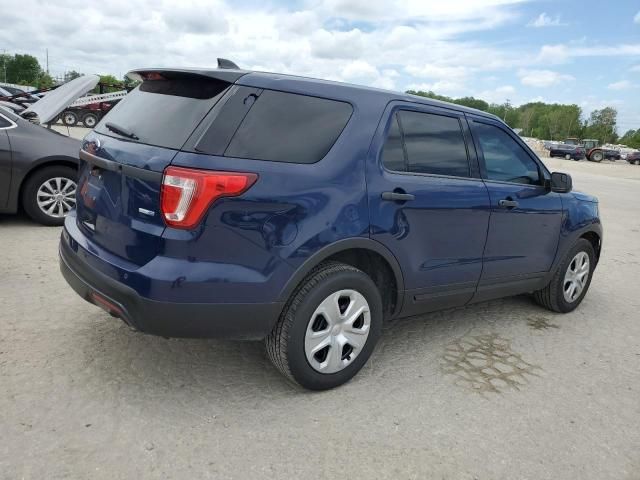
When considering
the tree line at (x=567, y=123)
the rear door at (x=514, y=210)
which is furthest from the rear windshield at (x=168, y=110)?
the tree line at (x=567, y=123)

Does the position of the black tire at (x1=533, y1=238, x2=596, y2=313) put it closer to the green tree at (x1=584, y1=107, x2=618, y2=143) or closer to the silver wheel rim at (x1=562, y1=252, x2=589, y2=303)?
the silver wheel rim at (x1=562, y1=252, x2=589, y2=303)

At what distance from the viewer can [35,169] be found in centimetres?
624

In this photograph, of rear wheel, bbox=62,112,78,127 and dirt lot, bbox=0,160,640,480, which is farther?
rear wheel, bbox=62,112,78,127

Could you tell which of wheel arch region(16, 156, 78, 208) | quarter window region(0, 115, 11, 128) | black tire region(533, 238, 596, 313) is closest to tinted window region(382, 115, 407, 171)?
black tire region(533, 238, 596, 313)

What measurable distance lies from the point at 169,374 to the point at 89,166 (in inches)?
50.6

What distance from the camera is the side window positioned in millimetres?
3988

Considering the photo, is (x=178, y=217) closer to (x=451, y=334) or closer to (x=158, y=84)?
(x=158, y=84)

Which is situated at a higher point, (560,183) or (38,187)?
(560,183)

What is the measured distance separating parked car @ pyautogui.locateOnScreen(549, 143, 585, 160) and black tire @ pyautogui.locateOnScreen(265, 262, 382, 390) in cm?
5044

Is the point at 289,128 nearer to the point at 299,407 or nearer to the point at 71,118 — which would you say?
the point at 299,407

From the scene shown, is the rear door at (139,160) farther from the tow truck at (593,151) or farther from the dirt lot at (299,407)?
the tow truck at (593,151)

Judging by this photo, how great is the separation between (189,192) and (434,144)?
1714 millimetres

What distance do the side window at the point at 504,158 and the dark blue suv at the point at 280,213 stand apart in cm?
11

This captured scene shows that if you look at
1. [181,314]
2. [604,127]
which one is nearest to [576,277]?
[181,314]
